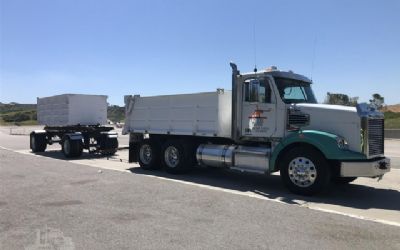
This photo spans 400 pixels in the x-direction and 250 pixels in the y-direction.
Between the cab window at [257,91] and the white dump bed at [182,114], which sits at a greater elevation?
the cab window at [257,91]

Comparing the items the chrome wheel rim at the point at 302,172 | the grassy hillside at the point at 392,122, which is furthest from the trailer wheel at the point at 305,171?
the grassy hillside at the point at 392,122

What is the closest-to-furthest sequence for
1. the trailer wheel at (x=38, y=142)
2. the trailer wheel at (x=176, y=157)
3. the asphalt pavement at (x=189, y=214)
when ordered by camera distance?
the asphalt pavement at (x=189, y=214)
the trailer wheel at (x=176, y=157)
the trailer wheel at (x=38, y=142)

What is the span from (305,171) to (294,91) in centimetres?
226

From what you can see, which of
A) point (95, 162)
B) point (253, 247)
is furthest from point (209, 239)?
point (95, 162)

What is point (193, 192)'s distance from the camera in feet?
31.4

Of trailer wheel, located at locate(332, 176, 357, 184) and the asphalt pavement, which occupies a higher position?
trailer wheel, located at locate(332, 176, 357, 184)

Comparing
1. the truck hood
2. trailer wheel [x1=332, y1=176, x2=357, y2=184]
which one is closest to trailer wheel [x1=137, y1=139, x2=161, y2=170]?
the truck hood

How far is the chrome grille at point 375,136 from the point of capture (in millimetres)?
9180

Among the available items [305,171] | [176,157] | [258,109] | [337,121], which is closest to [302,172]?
[305,171]

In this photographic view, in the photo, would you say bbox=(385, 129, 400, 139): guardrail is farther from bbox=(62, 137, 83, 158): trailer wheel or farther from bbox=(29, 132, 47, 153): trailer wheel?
bbox=(29, 132, 47, 153): trailer wheel

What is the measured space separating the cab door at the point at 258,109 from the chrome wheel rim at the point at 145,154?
3.92 m

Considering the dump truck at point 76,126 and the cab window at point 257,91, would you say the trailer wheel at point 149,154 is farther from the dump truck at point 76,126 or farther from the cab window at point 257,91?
the dump truck at point 76,126

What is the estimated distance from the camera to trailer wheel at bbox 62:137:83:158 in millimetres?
18016

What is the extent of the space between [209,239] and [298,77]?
6256mm
